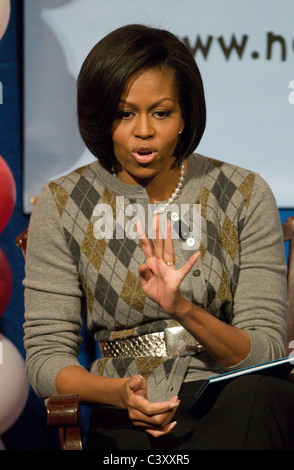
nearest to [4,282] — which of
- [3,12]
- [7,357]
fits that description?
[7,357]

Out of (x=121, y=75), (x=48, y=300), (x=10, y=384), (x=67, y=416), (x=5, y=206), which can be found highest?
(x=121, y=75)

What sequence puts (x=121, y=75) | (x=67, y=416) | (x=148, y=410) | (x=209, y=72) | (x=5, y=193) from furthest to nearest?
(x=209, y=72)
(x=5, y=193)
(x=121, y=75)
(x=67, y=416)
(x=148, y=410)

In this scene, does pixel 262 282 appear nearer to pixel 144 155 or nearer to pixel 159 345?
pixel 159 345

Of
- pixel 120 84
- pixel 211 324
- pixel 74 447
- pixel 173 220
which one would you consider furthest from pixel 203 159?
pixel 74 447

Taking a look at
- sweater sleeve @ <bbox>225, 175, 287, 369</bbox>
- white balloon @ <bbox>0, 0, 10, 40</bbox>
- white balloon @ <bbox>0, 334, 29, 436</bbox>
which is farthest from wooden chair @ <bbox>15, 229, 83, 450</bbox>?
white balloon @ <bbox>0, 0, 10, 40</bbox>

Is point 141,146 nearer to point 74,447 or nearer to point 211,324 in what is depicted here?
point 211,324

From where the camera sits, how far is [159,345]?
1.63m

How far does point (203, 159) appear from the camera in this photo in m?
1.83

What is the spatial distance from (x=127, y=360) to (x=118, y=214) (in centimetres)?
36

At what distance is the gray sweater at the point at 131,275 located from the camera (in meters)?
1.61

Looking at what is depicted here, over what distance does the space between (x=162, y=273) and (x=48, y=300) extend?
1.33 feet

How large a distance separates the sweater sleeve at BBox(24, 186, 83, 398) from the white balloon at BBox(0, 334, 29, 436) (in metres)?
0.54

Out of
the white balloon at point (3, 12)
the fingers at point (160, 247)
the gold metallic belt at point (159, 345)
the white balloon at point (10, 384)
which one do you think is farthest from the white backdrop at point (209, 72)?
the fingers at point (160, 247)

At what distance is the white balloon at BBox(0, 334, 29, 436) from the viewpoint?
214cm
